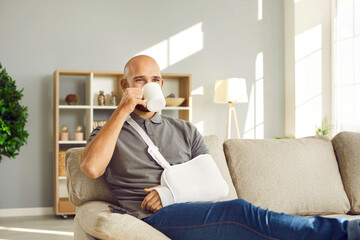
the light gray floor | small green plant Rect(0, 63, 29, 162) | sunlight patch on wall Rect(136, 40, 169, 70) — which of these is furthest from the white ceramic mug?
sunlight patch on wall Rect(136, 40, 169, 70)

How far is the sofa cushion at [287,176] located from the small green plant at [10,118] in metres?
2.74

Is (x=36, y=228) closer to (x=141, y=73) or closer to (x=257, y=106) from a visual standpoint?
(x=141, y=73)

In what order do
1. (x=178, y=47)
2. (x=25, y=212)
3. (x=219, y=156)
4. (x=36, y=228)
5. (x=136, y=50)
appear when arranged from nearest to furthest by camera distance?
(x=219, y=156) < (x=36, y=228) < (x=25, y=212) < (x=136, y=50) < (x=178, y=47)

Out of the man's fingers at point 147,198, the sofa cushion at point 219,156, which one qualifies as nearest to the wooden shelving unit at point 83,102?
the sofa cushion at point 219,156

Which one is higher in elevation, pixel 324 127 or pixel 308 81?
pixel 308 81

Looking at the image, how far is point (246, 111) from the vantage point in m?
5.83

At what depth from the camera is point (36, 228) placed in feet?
14.2

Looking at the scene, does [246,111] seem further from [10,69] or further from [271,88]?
[10,69]

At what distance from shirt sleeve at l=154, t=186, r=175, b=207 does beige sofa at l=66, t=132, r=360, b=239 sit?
299 mm

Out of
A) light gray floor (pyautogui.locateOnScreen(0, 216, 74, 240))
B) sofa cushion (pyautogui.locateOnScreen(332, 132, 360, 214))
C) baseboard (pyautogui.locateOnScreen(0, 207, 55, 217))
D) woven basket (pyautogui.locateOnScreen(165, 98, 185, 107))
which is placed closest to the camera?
sofa cushion (pyautogui.locateOnScreen(332, 132, 360, 214))

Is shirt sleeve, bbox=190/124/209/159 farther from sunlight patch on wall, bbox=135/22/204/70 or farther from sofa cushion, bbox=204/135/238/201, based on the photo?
sunlight patch on wall, bbox=135/22/204/70

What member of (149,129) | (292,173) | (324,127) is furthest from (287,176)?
(324,127)

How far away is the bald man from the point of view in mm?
1461

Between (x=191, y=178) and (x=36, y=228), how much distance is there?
111 inches
